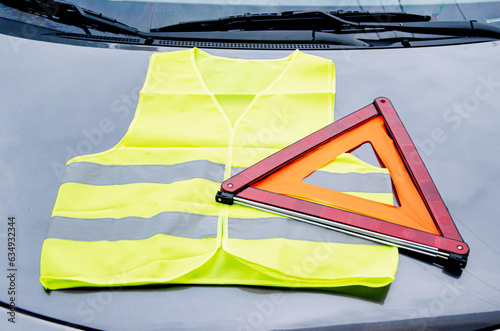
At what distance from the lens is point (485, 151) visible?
5.23 ft

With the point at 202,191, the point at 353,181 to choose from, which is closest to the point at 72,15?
the point at 202,191

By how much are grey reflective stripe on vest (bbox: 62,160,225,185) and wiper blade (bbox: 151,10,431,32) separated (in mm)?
735

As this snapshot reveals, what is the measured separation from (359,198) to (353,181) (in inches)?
2.9

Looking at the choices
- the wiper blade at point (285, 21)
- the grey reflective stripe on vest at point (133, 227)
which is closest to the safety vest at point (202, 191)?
the grey reflective stripe on vest at point (133, 227)

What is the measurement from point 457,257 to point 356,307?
1.14 feet

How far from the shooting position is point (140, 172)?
1483 mm

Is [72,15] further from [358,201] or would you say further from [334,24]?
[358,201]

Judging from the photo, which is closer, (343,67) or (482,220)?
(482,220)

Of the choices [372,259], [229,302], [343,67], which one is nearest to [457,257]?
[372,259]

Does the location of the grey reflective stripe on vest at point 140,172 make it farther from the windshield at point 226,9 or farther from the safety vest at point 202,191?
the windshield at point 226,9

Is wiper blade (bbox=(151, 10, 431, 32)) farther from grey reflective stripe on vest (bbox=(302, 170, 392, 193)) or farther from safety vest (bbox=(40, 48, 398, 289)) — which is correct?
grey reflective stripe on vest (bbox=(302, 170, 392, 193))

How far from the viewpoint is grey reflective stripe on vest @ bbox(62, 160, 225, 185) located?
Result: 4.78 feet

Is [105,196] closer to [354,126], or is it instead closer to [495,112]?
[354,126]

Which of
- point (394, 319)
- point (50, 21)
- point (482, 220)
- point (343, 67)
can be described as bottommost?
point (394, 319)
